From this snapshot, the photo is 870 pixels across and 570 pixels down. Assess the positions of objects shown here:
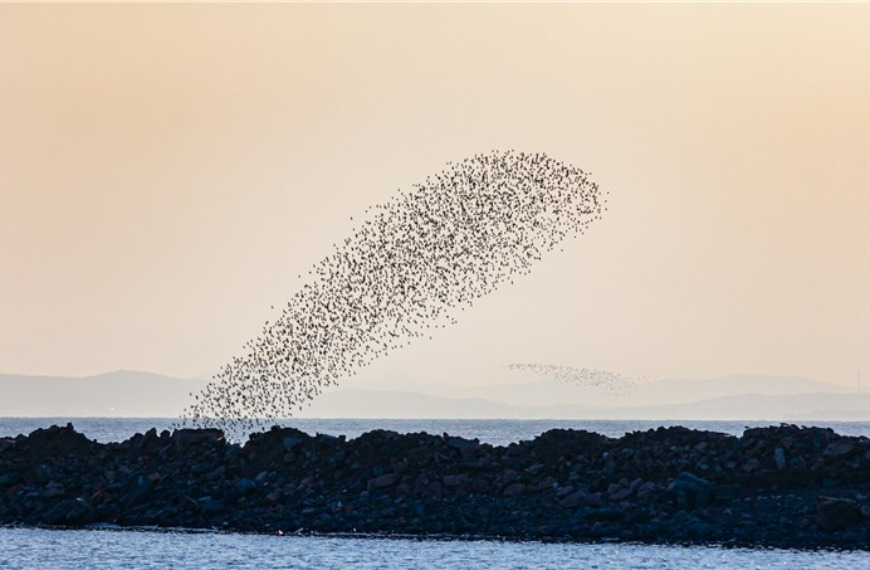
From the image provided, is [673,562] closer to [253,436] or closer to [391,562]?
[391,562]

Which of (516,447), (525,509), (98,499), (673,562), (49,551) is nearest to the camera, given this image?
(673,562)

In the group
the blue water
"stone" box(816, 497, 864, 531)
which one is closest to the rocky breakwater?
"stone" box(816, 497, 864, 531)

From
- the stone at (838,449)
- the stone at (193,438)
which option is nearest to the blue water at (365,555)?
the stone at (838,449)

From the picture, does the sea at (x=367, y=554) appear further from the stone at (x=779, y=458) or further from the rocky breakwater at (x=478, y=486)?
the stone at (x=779, y=458)

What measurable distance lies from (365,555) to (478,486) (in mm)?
10171

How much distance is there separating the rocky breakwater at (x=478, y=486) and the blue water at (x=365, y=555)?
1.92 meters

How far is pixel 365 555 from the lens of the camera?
53.8m

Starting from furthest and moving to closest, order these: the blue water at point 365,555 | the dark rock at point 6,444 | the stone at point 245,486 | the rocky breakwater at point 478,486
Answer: the dark rock at point 6,444 → the stone at point 245,486 → the rocky breakwater at point 478,486 → the blue water at point 365,555

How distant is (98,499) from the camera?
64625 mm

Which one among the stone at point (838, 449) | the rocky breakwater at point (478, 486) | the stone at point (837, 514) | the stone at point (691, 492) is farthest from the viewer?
the stone at point (838, 449)

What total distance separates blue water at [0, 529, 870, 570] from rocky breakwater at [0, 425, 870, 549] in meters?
1.92

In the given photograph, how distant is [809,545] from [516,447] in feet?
56.8

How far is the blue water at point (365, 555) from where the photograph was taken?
168 ft

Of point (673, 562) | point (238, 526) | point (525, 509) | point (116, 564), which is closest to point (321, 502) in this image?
point (238, 526)
